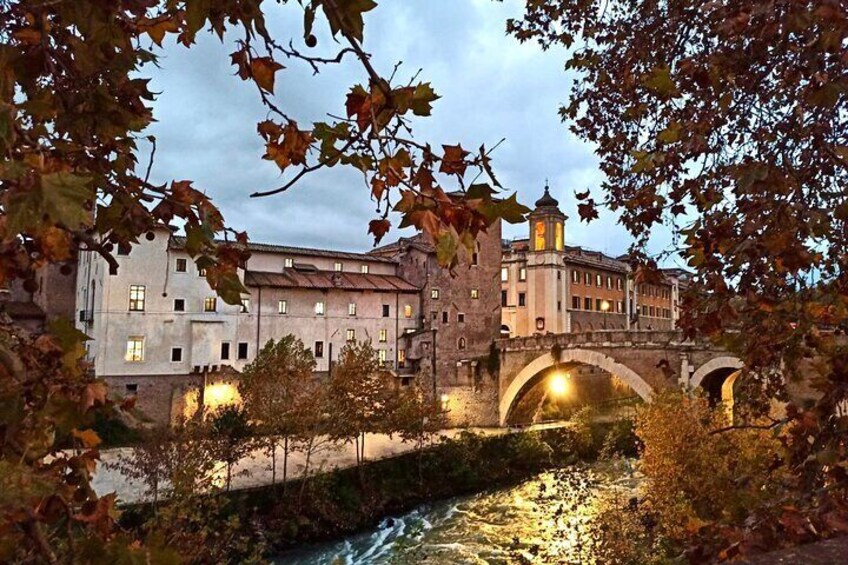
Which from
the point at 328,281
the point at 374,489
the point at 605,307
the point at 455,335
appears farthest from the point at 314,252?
the point at 605,307

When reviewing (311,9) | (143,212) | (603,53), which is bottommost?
(143,212)

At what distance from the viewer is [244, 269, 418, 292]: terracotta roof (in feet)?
97.5

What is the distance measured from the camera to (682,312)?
3889 millimetres

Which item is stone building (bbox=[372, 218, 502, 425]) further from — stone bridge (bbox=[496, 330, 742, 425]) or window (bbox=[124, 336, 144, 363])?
window (bbox=[124, 336, 144, 363])

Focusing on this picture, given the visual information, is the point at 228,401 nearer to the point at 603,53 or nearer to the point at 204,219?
the point at 603,53

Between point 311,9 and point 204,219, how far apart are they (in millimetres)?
762

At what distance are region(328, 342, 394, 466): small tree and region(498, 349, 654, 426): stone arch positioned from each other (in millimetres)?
11615

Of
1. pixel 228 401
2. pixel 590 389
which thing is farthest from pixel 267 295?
pixel 590 389

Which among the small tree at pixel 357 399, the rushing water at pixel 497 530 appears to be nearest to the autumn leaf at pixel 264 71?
the rushing water at pixel 497 530

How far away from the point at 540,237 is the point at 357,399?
81.7ft

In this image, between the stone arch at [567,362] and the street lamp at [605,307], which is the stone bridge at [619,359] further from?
the street lamp at [605,307]

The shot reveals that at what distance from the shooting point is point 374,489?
22.1 metres

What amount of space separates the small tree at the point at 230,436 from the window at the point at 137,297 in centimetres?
650

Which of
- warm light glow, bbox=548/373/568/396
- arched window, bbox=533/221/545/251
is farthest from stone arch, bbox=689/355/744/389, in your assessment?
arched window, bbox=533/221/545/251
